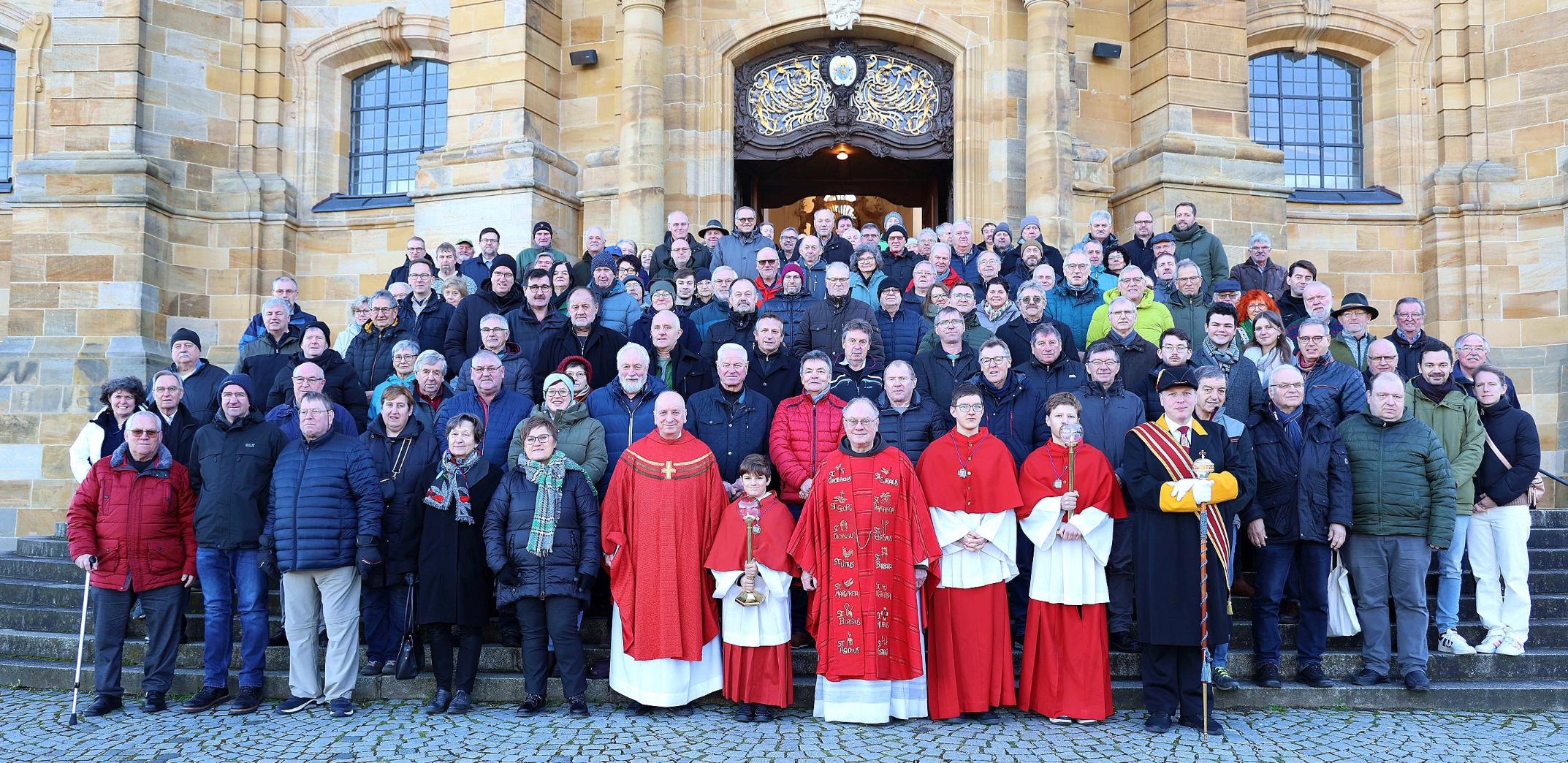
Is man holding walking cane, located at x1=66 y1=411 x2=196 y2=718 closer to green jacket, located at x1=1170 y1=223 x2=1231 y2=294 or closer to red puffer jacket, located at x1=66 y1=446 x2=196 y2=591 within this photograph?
red puffer jacket, located at x1=66 y1=446 x2=196 y2=591

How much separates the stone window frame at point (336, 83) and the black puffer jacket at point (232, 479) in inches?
358

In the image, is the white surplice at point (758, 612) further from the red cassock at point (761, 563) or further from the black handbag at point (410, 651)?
the black handbag at point (410, 651)

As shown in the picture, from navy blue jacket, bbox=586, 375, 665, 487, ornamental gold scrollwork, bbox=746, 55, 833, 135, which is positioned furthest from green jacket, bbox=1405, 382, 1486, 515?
ornamental gold scrollwork, bbox=746, 55, 833, 135

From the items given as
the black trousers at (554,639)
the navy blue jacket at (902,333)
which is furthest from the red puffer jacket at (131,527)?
the navy blue jacket at (902,333)

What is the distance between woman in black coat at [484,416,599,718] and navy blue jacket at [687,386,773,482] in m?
0.86

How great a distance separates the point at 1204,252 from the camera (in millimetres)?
10781

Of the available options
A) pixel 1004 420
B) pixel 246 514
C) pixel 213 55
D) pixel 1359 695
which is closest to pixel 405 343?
pixel 246 514

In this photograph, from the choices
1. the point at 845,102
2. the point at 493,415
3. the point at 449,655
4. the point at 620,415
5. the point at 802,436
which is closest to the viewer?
the point at 449,655

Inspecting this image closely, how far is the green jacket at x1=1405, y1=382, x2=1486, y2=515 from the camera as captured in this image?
6.91m

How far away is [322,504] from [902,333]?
409 cm

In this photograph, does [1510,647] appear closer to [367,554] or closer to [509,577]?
[509,577]

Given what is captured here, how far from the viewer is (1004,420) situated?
6973 millimetres

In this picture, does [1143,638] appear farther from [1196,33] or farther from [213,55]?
[213,55]

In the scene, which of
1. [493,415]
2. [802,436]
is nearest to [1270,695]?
[802,436]
